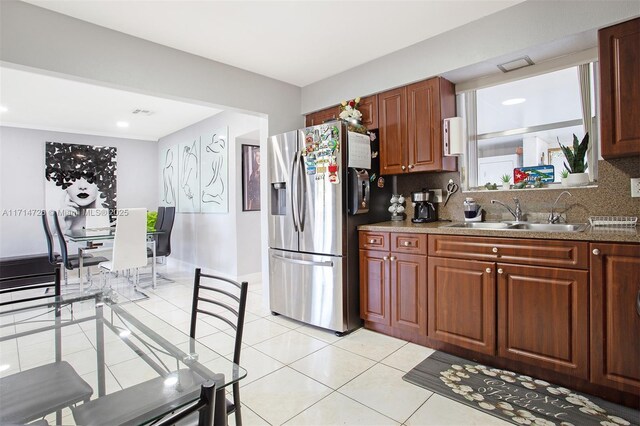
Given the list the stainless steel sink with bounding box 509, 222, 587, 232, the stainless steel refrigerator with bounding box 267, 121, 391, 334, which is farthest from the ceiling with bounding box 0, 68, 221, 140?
the stainless steel sink with bounding box 509, 222, 587, 232

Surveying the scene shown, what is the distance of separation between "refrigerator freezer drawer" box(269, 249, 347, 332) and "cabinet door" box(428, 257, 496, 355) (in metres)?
0.79

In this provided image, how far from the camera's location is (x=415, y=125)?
9.55 ft

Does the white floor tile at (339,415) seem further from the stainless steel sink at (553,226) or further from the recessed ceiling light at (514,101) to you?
the recessed ceiling light at (514,101)

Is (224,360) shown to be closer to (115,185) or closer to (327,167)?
(327,167)

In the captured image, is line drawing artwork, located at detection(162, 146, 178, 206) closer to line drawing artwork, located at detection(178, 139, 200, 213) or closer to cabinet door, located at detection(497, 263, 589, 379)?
line drawing artwork, located at detection(178, 139, 200, 213)

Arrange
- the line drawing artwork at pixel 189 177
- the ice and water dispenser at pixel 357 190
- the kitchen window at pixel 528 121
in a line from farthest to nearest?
the line drawing artwork at pixel 189 177, the ice and water dispenser at pixel 357 190, the kitchen window at pixel 528 121

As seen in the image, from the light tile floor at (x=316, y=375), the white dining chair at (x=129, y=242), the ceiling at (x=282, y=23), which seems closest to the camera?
the light tile floor at (x=316, y=375)

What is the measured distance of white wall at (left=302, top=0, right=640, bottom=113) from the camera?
205cm

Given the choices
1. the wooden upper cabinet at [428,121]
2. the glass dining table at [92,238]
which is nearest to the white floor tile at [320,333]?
the wooden upper cabinet at [428,121]

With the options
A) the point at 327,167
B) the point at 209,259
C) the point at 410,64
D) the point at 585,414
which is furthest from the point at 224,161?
the point at 585,414

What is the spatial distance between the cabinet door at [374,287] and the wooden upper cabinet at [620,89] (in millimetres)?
1641

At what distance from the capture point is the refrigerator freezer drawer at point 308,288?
2.89 m

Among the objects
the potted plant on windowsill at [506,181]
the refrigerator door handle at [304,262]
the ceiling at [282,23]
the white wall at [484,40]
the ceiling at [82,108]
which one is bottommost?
the refrigerator door handle at [304,262]

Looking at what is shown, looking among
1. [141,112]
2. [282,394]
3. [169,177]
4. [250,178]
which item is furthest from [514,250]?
[169,177]
